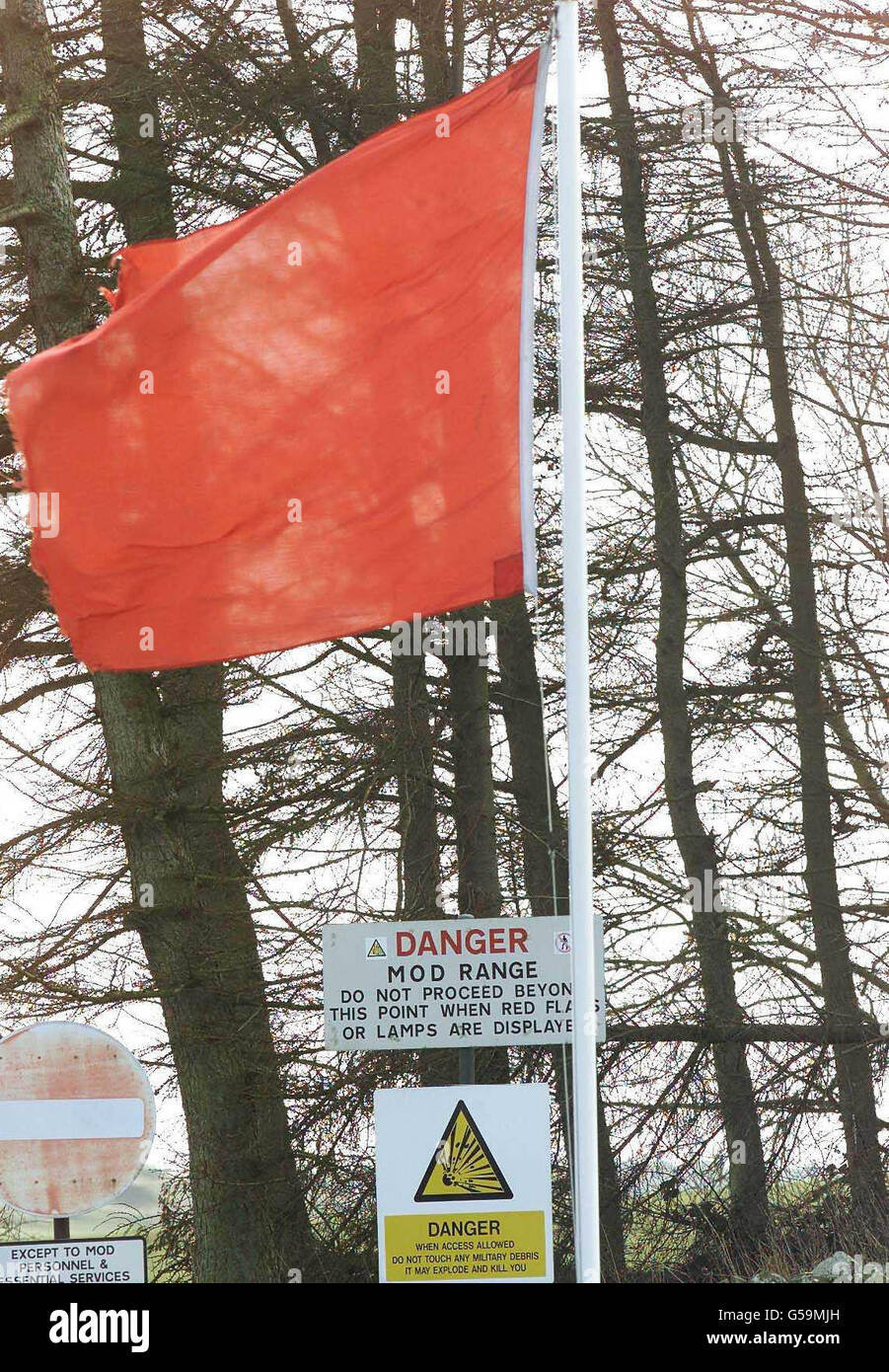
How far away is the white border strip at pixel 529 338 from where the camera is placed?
19.6ft

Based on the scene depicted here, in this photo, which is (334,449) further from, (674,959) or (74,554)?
(674,959)

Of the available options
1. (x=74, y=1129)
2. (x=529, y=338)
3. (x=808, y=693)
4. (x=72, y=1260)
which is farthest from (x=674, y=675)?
(x=72, y=1260)

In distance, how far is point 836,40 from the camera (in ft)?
44.2

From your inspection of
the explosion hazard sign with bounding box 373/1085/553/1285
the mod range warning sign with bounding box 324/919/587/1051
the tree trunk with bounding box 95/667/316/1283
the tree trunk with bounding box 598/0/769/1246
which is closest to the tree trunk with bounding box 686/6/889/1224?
the tree trunk with bounding box 598/0/769/1246

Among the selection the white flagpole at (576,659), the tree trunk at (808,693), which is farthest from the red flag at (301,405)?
the tree trunk at (808,693)

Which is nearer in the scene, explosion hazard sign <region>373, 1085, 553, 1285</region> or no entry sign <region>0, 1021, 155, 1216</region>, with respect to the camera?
no entry sign <region>0, 1021, 155, 1216</region>

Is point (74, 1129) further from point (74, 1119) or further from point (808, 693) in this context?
point (808, 693)

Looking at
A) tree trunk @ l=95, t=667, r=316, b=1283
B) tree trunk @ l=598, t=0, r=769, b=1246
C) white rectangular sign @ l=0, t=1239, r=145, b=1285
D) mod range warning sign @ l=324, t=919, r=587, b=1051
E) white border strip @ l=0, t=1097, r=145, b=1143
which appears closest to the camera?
white rectangular sign @ l=0, t=1239, r=145, b=1285

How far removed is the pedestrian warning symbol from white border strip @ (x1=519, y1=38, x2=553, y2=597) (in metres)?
2.53

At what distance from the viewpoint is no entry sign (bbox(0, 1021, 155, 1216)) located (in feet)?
19.5

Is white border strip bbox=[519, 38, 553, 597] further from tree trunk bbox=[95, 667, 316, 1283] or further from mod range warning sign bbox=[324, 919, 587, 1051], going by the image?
tree trunk bbox=[95, 667, 316, 1283]

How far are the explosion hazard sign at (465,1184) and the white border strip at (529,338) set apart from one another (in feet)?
8.13

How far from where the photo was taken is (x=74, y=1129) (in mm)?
5984

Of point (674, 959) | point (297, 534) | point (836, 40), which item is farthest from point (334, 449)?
point (836, 40)
